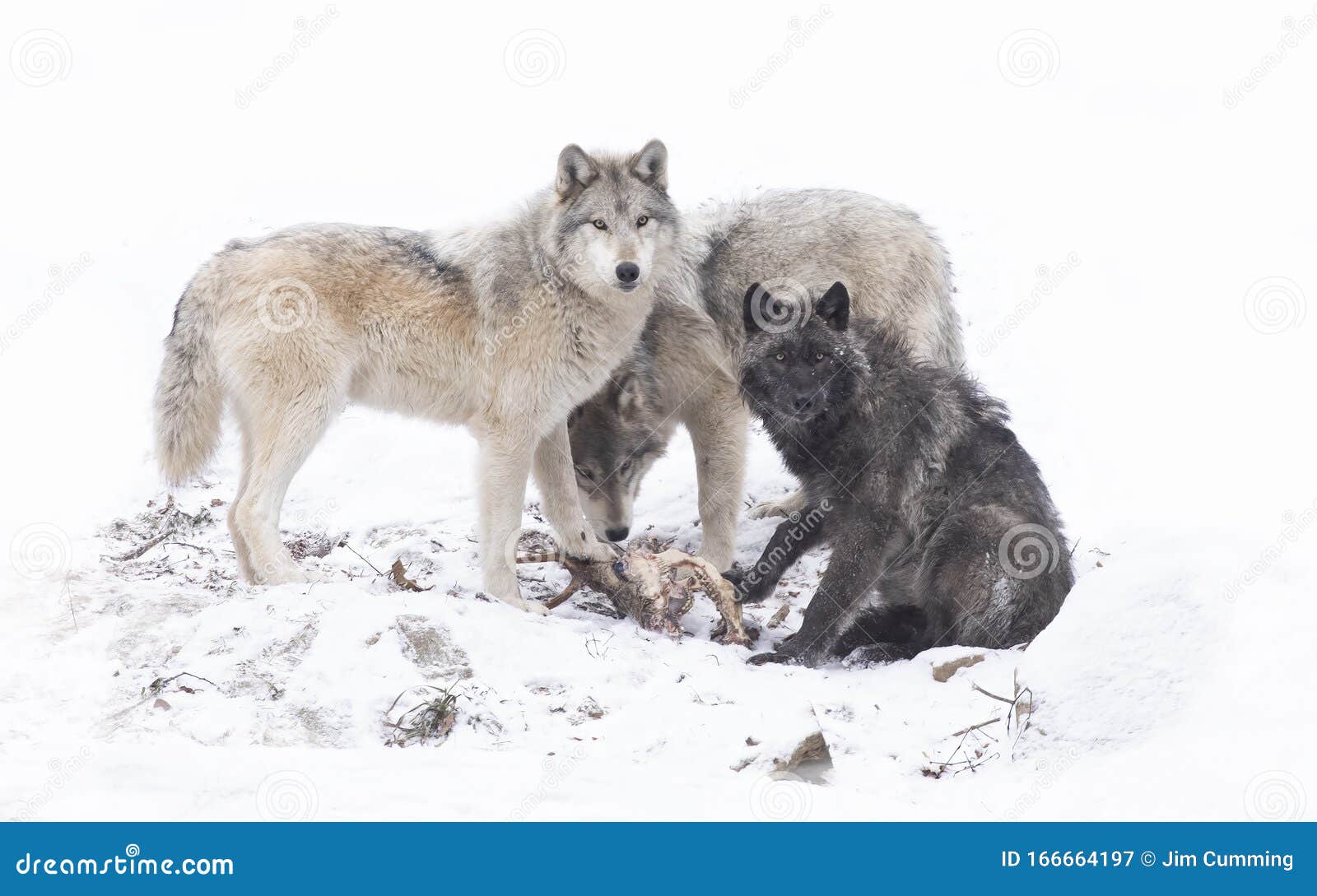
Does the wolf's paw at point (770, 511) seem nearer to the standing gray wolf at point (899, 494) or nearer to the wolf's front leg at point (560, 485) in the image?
the wolf's front leg at point (560, 485)

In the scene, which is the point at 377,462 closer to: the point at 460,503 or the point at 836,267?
the point at 460,503

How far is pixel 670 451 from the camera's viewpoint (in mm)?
10078

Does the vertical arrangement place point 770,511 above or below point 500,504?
below

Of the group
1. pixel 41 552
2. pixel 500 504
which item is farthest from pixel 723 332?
pixel 41 552

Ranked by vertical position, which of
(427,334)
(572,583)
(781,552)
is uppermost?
(427,334)

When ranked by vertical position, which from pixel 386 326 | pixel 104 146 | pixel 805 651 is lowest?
pixel 805 651

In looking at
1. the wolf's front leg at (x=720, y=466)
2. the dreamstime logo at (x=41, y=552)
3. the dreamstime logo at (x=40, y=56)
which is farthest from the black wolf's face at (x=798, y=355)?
the dreamstime logo at (x=40, y=56)

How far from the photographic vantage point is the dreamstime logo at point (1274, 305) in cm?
1021

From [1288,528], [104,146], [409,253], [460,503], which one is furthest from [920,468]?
[104,146]

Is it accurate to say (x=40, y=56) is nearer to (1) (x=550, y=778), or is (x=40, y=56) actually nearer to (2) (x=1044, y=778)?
(1) (x=550, y=778)

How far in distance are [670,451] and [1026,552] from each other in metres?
4.56

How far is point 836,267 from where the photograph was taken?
761 cm

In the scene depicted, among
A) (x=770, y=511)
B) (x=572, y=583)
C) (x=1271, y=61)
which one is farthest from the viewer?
(x=1271, y=61)

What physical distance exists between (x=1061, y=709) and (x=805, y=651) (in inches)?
72.7
